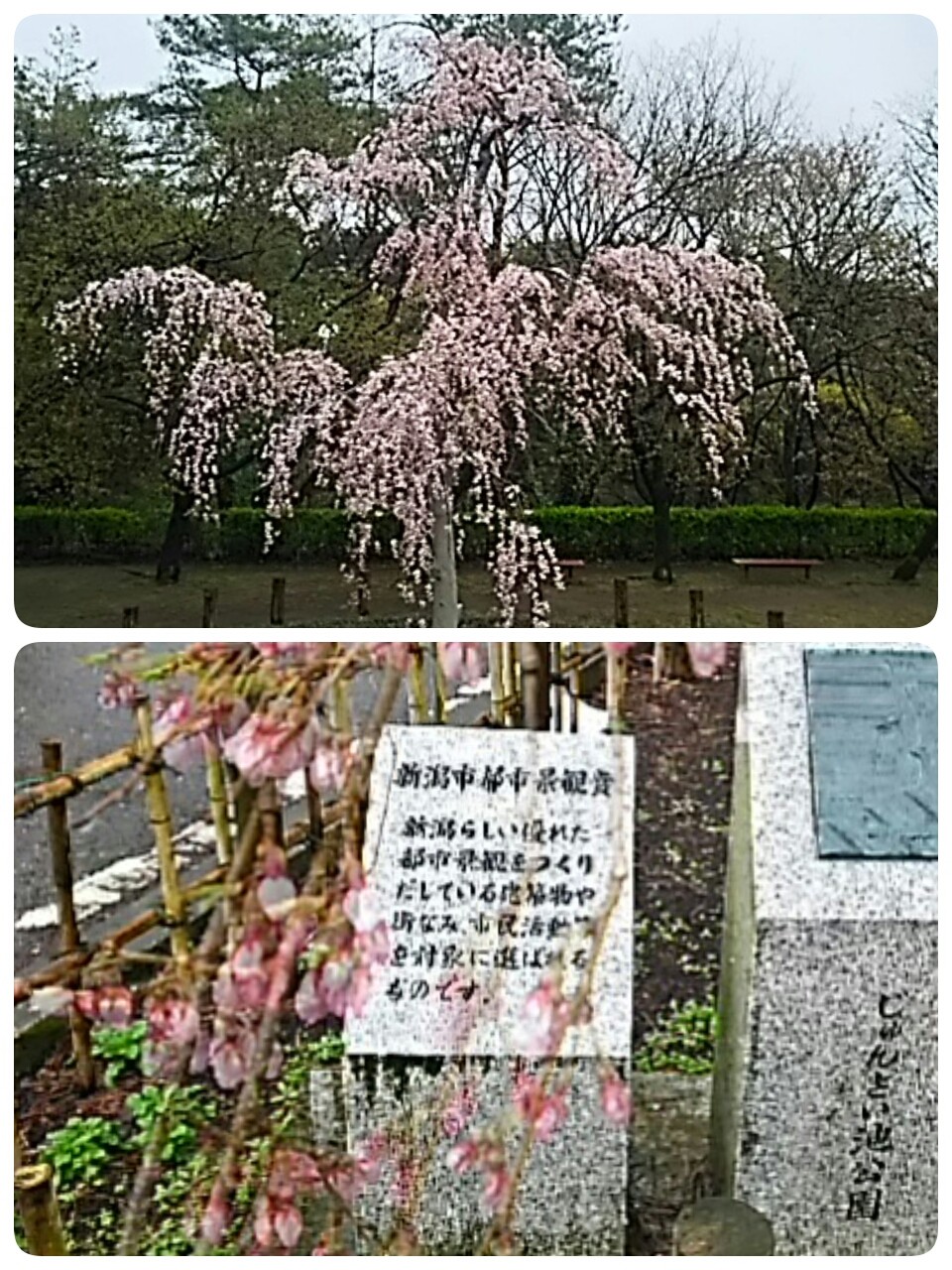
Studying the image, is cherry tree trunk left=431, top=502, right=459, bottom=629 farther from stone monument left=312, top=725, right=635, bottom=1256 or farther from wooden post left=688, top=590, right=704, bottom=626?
stone monument left=312, top=725, right=635, bottom=1256

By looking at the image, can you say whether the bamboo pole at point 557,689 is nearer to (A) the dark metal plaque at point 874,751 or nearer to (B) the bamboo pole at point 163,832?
(A) the dark metal plaque at point 874,751

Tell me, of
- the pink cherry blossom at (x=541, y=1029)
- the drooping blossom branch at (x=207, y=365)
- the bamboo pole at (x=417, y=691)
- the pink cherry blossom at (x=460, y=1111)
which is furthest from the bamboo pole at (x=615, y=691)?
the drooping blossom branch at (x=207, y=365)

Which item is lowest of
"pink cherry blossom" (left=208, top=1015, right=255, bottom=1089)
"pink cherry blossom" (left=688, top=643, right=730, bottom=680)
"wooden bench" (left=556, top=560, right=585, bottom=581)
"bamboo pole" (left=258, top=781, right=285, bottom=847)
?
"pink cherry blossom" (left=208, top=1015, right=255, bottom=1089)

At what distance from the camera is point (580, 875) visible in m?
1.57

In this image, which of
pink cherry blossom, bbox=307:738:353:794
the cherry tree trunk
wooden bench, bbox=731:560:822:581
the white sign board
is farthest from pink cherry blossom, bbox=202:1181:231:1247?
wooden bench, bbox=731:560:822:581

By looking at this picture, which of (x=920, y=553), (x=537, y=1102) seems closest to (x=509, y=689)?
(x=537, y=1102)

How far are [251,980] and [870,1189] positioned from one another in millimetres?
765

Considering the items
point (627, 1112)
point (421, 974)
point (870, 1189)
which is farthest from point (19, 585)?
point (870, 1189)

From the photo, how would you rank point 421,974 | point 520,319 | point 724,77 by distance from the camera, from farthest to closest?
point 520,319, point 724,77, point 421,974

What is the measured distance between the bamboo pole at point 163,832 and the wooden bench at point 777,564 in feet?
3.68

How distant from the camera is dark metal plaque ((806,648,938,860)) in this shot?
60.7 inches

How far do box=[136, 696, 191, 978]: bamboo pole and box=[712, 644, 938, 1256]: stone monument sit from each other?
0.66 meters

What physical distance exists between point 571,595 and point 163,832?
0.89 metres

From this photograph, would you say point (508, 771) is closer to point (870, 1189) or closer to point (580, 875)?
point (580, 875)
